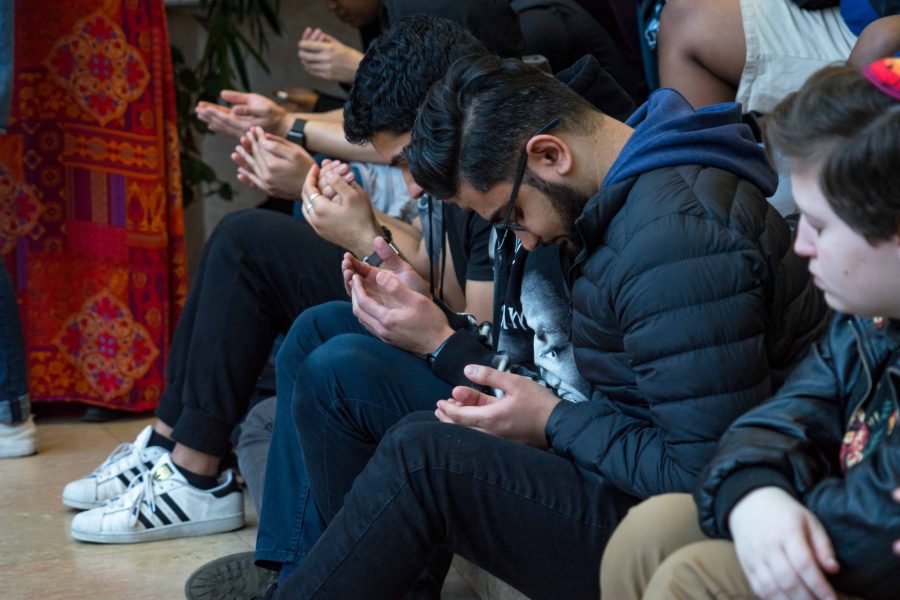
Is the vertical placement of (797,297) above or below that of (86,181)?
above

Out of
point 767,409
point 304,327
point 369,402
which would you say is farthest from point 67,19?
point 767,409

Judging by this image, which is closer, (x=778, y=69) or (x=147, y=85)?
(x=778, y=69)

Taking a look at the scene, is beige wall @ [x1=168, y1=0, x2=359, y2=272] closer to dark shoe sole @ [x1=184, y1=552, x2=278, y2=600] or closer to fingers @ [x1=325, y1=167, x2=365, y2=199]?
fingers @ [x1=325, y1=167, x2=365, y2=199]

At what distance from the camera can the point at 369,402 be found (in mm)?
1971

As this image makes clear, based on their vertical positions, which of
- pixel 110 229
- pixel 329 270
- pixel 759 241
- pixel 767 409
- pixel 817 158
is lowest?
pixel 110 229

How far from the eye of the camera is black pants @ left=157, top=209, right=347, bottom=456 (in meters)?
2.57

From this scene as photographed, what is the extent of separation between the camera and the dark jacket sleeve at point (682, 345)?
1.43 metres

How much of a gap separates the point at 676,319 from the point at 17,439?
224cm

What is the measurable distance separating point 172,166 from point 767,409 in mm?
2536

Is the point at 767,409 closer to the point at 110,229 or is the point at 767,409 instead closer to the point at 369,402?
the point at 369,402

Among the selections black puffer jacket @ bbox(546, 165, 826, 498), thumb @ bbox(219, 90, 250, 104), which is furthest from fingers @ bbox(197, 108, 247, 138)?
black puffer jacket @ bbox(546, 165, 826, 498)

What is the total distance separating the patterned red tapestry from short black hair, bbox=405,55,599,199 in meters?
1.83

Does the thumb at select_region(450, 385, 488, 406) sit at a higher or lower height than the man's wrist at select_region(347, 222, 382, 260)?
higher

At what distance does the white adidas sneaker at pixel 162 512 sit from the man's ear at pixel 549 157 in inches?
50.0
